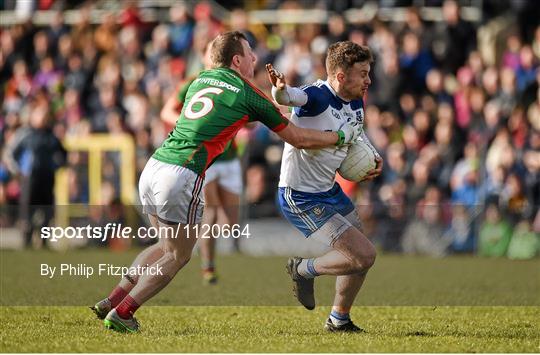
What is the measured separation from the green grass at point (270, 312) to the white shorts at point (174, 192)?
822mm

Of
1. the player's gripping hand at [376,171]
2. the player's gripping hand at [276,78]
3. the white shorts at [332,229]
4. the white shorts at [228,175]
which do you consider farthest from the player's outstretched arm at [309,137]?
the white shorts at [228,175]

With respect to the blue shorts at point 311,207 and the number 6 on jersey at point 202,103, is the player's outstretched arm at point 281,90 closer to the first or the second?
the number 6 on jersey at point 202,103

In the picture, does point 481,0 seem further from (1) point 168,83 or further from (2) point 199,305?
(2) point 199,305

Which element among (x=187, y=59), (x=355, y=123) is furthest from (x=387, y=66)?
(x=355, y=123)

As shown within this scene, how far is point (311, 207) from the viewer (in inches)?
345

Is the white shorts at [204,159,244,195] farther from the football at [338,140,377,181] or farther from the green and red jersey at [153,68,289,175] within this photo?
the green and red jersey at [153,68,289,175]

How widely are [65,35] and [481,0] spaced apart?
708 centimetres

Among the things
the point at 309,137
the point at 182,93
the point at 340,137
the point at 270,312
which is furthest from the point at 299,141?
the point at 182,93

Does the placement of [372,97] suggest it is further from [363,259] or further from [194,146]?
[194,146]

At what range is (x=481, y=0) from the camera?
18.0 m

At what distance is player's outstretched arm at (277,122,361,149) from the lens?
8.32 meters

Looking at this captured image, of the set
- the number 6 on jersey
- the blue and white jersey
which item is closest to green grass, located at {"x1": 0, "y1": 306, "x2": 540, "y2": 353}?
the blue and white jersey

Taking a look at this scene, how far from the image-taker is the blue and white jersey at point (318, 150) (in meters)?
8.66

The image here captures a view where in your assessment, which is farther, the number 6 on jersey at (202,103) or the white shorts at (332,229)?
the white shorts at (332,229)
